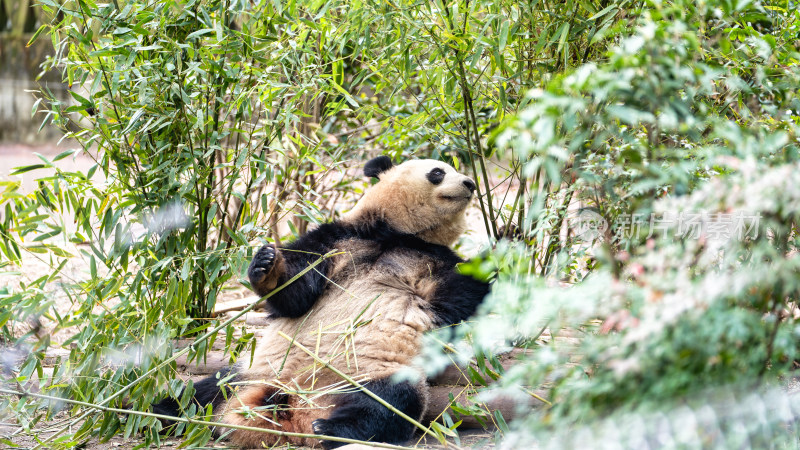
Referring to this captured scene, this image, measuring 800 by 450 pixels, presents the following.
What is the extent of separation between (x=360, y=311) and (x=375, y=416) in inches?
23.5

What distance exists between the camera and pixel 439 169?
3.62 metres

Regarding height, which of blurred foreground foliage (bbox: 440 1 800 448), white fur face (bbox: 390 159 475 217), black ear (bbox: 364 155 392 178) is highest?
blurred foreground foliage (bbox: 440 1 800 448)

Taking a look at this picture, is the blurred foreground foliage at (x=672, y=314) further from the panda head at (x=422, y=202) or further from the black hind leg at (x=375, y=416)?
the panda head at (x=422, y=202)

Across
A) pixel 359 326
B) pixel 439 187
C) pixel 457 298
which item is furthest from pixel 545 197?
pixel 439 187

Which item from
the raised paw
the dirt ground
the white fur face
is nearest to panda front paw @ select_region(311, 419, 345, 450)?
the dirt ground

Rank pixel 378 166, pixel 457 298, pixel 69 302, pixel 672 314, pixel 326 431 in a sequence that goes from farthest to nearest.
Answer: pixel 69 302, pixel 378 166, pixel 457 298, pixel 326 431, pixel 672 314

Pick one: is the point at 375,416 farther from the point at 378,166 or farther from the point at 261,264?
the point at 378,166

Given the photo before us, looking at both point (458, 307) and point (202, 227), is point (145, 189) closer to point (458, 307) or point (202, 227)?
point (202, 227)

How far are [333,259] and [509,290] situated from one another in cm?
211

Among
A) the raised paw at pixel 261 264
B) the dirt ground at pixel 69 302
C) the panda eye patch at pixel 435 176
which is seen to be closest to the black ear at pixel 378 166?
the panda eye patch at pixel 435 176

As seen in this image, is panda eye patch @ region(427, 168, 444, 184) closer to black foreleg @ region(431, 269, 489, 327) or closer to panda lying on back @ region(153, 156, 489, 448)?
panda lying on back @ region(153, 156, 489, 448)

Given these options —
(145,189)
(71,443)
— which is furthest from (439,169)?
(71,443)

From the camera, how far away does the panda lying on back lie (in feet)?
9.34

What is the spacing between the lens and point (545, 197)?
7.61 feet
